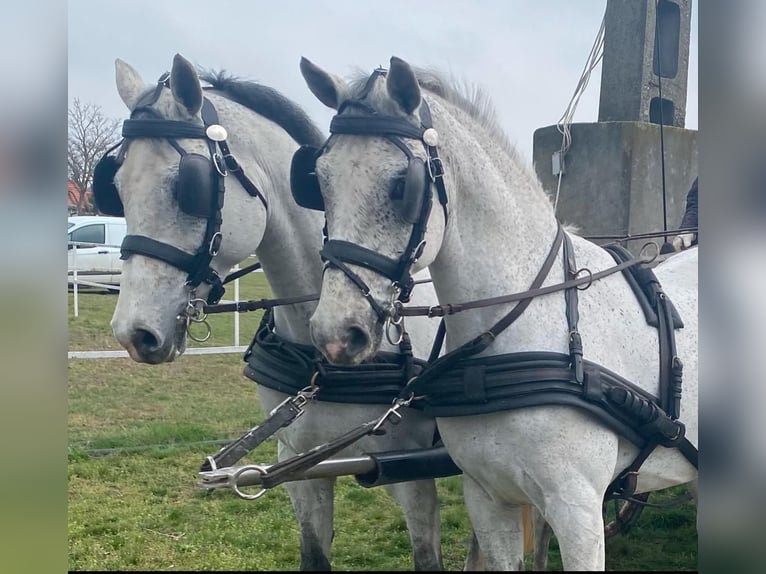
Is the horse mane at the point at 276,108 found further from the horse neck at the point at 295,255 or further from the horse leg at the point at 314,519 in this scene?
the horse leg at the point at 314,519

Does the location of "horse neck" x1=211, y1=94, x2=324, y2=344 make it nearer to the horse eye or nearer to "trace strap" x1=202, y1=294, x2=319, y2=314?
"trace strap" x1=202, y1=294, x2=319, y2=314

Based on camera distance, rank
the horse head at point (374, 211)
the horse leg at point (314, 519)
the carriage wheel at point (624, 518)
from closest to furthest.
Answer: the horse head at point (374, 211) → the horse leg at point (314, 519) → the carriage wheel at point (624, 518)

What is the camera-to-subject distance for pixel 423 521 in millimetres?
2352

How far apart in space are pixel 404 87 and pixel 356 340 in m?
0.62

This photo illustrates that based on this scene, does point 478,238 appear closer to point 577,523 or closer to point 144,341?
point 577,523

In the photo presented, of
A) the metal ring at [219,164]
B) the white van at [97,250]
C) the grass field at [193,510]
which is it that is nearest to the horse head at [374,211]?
the metal ring at [219,164]

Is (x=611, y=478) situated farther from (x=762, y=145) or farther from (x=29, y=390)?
(x=29, y=390)

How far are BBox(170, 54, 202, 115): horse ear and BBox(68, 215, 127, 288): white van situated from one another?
6.53 metres

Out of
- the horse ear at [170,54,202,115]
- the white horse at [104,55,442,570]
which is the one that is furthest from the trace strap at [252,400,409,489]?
the horse ear at [170,54,202,115]

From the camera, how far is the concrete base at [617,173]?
12.2 ft

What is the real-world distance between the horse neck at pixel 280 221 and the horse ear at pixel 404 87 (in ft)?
2.25

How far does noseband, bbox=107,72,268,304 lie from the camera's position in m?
1.93

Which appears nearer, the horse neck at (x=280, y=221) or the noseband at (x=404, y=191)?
the noseband at (x=404, y=191)

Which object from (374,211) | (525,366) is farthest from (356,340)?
(525,366)
